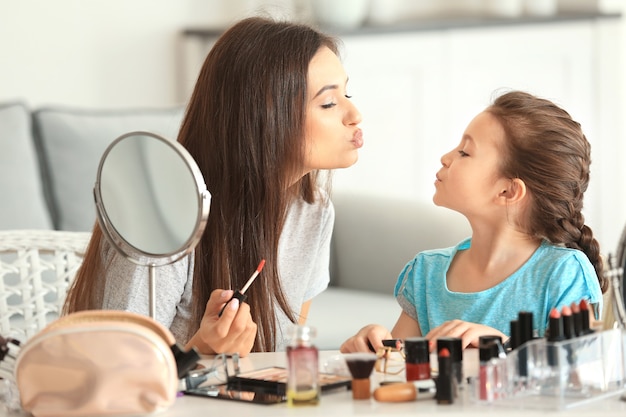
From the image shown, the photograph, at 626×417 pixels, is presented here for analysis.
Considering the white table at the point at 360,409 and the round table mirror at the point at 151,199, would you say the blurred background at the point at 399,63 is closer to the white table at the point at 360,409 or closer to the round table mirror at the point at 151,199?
the round table mirror at the point at 151,199

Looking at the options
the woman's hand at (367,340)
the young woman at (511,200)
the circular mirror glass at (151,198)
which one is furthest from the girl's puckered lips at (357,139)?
the circular mirror glass at (151,198)

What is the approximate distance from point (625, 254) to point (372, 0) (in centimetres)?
301

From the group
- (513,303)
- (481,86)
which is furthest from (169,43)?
(513,303)

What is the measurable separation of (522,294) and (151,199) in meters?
0.62

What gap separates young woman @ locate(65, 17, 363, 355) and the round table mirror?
12.9 inches

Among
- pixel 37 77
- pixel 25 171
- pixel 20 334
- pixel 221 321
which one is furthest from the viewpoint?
pixel 37 77

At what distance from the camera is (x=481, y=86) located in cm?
386

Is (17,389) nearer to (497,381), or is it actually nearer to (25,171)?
(497,381)

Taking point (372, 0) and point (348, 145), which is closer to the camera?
point (348, 145)

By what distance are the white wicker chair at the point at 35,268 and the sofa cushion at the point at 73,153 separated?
0.72 meters

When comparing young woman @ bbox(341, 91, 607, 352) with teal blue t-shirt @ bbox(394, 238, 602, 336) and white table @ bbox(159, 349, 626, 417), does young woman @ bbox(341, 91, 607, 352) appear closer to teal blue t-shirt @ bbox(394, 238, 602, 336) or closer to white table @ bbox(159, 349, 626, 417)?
teal blue t-shirt @ bbox(394, 238, 602, 336)

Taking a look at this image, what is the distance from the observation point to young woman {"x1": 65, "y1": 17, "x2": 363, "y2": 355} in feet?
5.24

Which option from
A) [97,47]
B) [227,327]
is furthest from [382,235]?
[227,327]

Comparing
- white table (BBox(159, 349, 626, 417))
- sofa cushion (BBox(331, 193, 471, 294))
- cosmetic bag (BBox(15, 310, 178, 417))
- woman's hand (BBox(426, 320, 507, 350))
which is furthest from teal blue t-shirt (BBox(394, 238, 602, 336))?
sofa cushion (BBox(331, 193, 471, 294))
